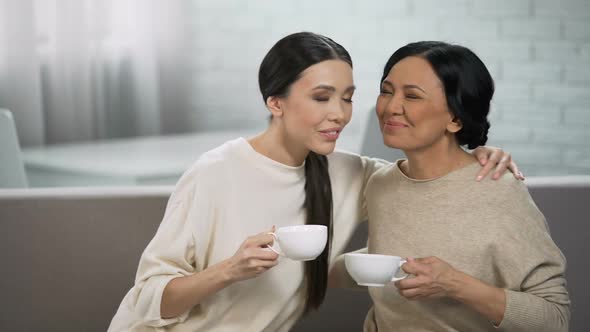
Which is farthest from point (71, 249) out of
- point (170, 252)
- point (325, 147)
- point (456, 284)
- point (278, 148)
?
point (456, 284)

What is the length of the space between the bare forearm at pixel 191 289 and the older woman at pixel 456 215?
339 mm

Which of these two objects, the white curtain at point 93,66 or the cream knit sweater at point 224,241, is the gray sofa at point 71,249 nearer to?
the cream knit sweater at point 224,241

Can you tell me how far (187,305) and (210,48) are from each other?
3.27 m

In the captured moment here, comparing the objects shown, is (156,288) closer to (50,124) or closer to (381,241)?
(381,241)

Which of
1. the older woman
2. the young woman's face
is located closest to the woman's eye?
the young woman's face

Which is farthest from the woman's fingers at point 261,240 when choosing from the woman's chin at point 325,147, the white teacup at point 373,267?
the woman's chin at point 325,147

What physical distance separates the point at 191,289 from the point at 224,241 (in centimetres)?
15

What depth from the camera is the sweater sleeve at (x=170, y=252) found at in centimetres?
162

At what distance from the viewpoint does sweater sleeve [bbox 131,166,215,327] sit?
1.62 metres

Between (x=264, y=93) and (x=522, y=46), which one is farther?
(x=522, y=46)

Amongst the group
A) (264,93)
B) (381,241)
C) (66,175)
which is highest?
(264,93)

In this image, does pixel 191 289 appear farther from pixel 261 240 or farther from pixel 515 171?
pixel 515 171

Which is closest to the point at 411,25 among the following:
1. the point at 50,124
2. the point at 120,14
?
the point at 120,14

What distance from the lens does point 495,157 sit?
168 cm
